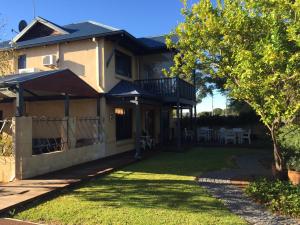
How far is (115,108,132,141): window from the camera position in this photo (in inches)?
660

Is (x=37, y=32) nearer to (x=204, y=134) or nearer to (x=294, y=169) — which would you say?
(x=204, y=134)

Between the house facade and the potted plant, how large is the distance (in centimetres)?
640

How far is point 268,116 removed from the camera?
7.50 m

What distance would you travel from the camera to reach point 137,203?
740 cm

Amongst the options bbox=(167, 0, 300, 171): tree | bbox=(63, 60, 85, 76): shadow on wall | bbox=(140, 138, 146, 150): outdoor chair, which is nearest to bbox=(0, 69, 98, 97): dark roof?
bbox=(63, 60, 85, 76): shadow on wall

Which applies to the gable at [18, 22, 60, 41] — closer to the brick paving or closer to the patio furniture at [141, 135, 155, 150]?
the patio furniture at [141, 135, 155, 150]

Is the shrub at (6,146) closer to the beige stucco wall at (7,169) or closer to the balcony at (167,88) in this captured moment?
Answer: the beige stucco wall at (7,169)

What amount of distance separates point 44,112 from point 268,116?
12090mm

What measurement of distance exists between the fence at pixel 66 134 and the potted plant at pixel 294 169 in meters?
7.49

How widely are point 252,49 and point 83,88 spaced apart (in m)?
7.73

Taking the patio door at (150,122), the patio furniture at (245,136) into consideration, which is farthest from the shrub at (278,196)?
the patio furniture at (245,136)

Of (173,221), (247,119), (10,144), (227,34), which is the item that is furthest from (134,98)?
(247,119)

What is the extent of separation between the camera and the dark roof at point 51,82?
416 inches

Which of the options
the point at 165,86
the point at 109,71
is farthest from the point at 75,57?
the point at 165,86
